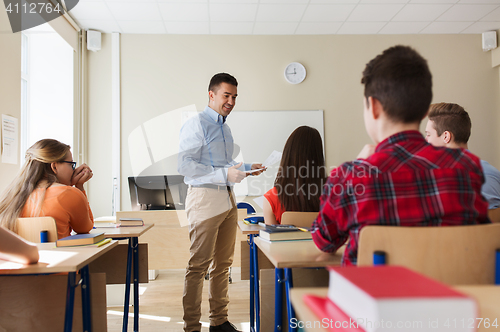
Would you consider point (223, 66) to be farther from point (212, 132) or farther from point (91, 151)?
point (212, 132)

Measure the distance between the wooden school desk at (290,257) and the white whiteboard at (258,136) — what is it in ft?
10.7

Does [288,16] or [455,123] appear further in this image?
[288,16]

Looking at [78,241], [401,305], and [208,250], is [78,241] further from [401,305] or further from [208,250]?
[401,305]

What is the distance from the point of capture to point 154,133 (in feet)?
15.5

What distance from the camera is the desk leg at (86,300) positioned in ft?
4.95

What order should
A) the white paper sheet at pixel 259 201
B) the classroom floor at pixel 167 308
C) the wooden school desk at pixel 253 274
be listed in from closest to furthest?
the white paper sheet at pixel 259 201
the wooden school desk at pixel 253 274
the classroom floor at pixel 167 308

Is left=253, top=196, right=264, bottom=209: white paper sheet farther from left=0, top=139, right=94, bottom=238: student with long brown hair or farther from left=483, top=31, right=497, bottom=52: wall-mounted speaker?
left=483, top=31, right=497, bottom=52: wall-mounted speaker

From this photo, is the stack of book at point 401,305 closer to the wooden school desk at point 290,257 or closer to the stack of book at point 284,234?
the wooden school desk at point 290,257

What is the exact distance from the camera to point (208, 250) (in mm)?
2186

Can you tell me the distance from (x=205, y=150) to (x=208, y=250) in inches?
25.3

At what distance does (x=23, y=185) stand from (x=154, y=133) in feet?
9.70

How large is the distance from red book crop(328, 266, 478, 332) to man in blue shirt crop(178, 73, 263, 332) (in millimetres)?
1698

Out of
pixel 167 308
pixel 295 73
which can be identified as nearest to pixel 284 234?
pixel 167 308

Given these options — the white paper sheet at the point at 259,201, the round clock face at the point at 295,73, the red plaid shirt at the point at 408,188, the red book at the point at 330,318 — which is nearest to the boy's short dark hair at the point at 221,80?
the white paper sheet at the point at 259,201
